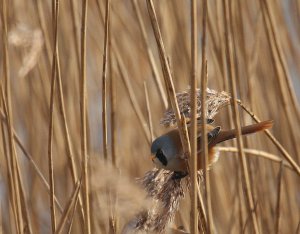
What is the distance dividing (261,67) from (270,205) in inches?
22.0

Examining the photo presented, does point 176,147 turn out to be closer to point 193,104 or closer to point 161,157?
point 161,157

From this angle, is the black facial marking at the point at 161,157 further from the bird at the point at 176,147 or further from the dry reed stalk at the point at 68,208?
the dry reed stalk at the point at 68,208

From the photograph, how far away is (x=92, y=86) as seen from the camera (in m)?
2.90

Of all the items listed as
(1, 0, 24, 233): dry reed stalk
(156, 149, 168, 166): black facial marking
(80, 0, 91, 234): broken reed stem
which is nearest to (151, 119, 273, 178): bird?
(156, 149, 168, 166): black facial marking

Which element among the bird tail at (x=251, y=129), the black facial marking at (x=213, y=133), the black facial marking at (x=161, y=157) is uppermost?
the black facial marking at (x=213, y=133)

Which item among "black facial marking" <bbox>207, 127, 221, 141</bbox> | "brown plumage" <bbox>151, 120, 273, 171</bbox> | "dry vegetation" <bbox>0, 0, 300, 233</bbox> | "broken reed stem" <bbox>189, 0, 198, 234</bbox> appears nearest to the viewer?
"broken reed stem" <bbox>189, 0, 198, 234</bbox>

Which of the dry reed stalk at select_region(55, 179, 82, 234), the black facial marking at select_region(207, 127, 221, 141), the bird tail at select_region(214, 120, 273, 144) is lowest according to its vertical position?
the dry reed stalk at select_region(55, 179, 82, 234)

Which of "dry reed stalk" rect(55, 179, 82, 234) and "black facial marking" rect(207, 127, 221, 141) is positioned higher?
"black facial marking" rect(207, 127, 221, 141)

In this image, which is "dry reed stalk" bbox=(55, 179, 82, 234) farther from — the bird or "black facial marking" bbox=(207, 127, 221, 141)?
"black facial marking" bbox=(207, 127, 221, 141)

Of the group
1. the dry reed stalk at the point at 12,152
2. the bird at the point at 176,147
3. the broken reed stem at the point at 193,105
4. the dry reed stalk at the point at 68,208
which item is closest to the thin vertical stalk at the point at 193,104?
the broken reed stem at the point at 193,105

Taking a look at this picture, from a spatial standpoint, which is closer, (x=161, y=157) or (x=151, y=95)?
(x=161, y=157)

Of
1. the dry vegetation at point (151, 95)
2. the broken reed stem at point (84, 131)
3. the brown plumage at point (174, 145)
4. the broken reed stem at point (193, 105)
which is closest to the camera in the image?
the broken reed stem at point (193, 105)

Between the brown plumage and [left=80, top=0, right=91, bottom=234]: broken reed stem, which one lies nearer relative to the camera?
[left=80, top=0, right=91, bottom=234]: broken reed stem

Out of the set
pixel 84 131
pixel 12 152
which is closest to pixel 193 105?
pixel 84 131
